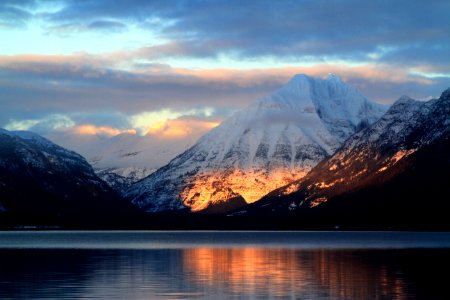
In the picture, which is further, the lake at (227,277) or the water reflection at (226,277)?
the water reflection at (226,277)

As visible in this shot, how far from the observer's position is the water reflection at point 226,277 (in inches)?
3735

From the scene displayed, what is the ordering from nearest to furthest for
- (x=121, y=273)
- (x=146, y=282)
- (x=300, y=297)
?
(x=300, y=297) < (x=146, y=282) < (x=121, y=273)

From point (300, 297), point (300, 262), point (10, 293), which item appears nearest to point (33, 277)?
point (10, 293)

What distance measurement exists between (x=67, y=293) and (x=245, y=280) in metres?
26.2

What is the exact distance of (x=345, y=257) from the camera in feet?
552

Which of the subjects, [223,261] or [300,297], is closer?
[300,297]

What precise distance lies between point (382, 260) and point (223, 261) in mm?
27864

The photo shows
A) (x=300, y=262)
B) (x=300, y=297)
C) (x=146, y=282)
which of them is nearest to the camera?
(x=300, y=297)

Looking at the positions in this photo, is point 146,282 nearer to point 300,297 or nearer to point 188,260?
point 300,297

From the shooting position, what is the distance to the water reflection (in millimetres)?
94875

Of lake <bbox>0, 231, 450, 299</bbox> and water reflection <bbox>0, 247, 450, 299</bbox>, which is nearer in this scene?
lake <bbox>0, 231, 450, 299</bbox>

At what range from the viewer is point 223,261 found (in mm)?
158500

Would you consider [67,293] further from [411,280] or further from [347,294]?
[411,280]

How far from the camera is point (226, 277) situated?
118188 mm
